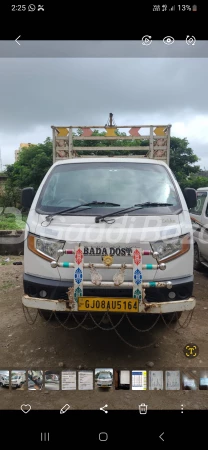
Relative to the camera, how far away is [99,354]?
2.99 metres

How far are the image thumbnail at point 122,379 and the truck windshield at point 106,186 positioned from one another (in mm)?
1357

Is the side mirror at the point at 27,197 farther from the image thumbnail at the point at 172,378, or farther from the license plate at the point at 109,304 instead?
the image thumbnail at the point at 172,378

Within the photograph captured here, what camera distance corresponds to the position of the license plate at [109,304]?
2.42 m

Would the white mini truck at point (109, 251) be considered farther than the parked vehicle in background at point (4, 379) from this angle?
Yes

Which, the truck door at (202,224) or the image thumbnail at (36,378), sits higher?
the truck door at (202,224)

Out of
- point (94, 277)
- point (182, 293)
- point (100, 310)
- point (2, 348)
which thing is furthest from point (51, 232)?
point (2, 348)

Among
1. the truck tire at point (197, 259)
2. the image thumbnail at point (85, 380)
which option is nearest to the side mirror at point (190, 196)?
the image thumbnail at point (85, 380)

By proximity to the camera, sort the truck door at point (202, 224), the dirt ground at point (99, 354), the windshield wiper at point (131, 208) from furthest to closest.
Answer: the truck door at point (202, 224) < the windshield wiper at point (131, 208) < the dirt ground at point (99, 354)

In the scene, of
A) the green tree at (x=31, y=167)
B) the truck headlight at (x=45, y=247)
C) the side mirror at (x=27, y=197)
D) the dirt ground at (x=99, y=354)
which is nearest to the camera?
the dirt ground at (x=99, y=354)

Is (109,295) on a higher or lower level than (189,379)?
higher

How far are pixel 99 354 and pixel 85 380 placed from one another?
1.02m

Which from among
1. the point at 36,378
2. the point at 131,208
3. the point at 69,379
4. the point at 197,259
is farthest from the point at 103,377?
the point at 197,259

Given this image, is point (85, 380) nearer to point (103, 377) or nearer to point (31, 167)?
point (103, 377)

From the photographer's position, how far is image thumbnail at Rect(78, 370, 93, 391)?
Answer: 6.53 ft
